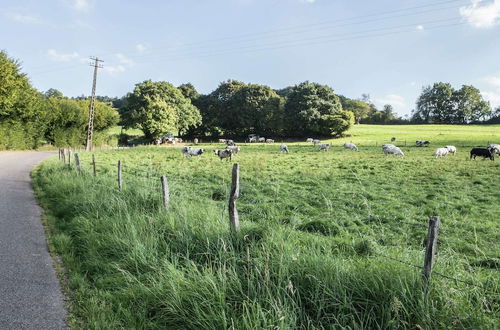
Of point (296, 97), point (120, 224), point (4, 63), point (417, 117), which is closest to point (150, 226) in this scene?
point (120, 224)

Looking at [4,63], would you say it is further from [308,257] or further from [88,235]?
[308,257]

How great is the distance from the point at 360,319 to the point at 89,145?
1635 inches

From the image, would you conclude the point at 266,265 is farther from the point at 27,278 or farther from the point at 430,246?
the point at 27,278

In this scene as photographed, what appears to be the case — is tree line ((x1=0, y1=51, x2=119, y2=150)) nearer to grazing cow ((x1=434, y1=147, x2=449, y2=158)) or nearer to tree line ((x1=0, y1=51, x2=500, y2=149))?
tree line ((x1=0, y1=51, x2=500, y2=149))

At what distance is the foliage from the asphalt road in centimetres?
10071

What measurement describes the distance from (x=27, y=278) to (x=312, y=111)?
56.4 metres

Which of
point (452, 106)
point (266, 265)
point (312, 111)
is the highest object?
point (452, 106)

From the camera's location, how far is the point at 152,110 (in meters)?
52.5

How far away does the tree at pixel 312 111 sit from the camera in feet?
185

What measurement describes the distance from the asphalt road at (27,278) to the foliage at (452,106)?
100711 mm

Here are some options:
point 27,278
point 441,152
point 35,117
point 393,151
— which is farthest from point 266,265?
point 35,117

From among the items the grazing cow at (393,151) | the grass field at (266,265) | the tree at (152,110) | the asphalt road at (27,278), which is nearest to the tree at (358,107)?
the tree at (152,110)

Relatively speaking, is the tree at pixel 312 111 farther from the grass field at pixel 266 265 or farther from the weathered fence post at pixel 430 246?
the weathered fence post at pixel 430 246

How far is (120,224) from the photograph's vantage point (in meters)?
5.84
